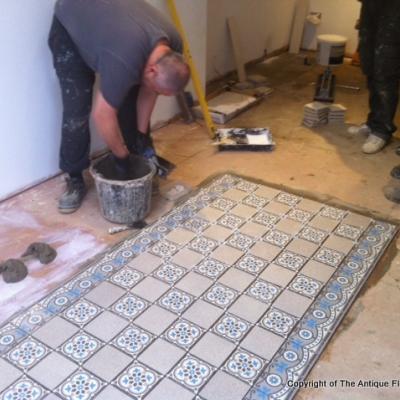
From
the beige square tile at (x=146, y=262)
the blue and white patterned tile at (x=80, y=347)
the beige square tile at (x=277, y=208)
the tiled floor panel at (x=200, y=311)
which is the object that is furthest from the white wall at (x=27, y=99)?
the beige square tile at (x=277, y=208)

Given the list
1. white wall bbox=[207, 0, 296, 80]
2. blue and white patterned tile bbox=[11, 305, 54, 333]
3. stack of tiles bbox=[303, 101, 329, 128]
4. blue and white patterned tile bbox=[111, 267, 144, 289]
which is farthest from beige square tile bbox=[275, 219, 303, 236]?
white wall bbox=[207, 0, 296, 80]

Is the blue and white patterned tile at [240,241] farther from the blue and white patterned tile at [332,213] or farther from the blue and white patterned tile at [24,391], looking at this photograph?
the blue and white patterned tile at [24,391]

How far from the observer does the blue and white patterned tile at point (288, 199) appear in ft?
7.73

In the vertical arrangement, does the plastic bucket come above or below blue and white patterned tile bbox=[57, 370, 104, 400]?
above

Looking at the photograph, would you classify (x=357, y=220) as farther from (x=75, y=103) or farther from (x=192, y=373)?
(x=75, y=103)

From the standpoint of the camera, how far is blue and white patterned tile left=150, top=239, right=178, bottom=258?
6.43 ft

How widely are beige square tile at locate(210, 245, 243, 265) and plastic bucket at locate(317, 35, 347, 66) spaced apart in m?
2.31

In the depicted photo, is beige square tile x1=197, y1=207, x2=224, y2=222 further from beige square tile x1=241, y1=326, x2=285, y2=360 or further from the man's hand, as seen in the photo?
beige square tile x1=241, y1=326, x2=285, y2=360

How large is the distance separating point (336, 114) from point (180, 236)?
189cm

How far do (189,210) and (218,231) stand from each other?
23cm

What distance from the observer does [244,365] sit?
1460 mm

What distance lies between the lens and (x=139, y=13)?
1.86 m

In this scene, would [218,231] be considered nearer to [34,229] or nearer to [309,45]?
[34,229]

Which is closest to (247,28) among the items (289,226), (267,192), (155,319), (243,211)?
(267,192)
